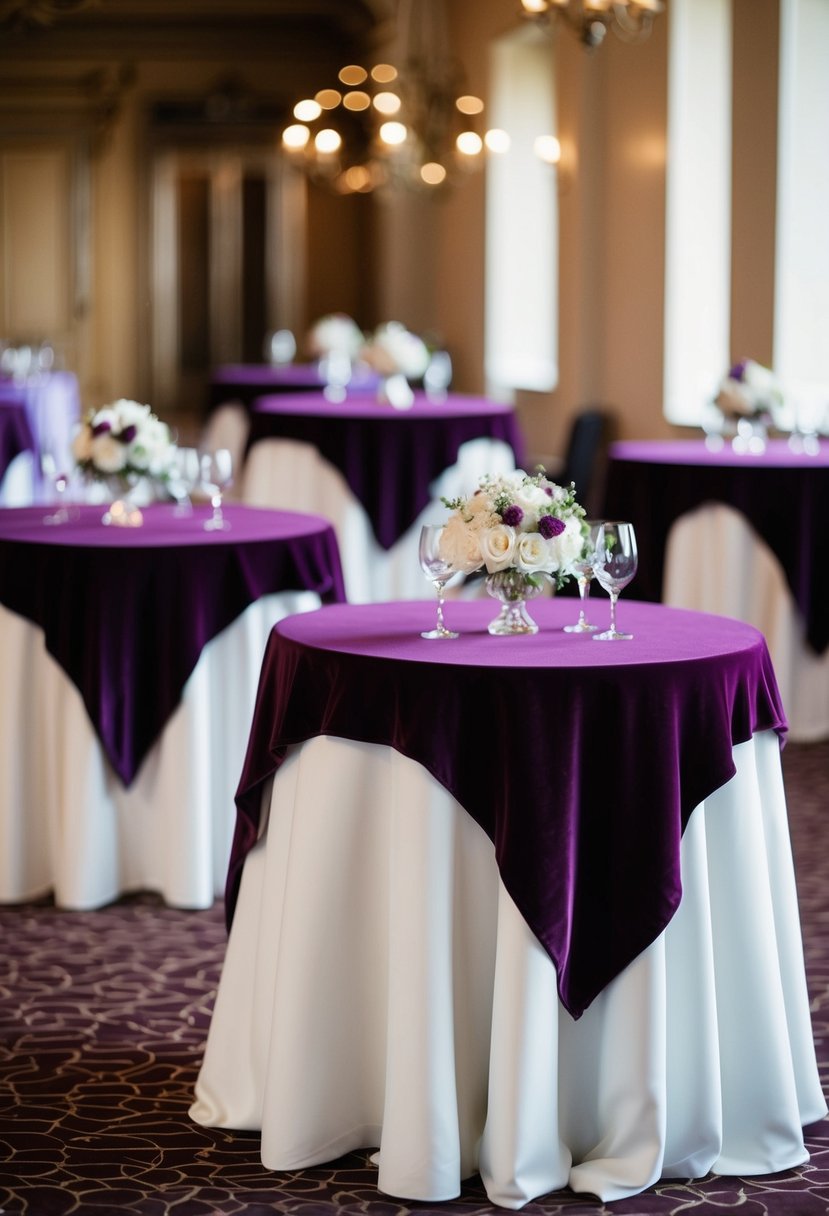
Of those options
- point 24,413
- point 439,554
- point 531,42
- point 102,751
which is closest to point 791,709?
point 102,751

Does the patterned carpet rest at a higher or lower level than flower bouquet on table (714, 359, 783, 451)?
lower

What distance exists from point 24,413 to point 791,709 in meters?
4.34

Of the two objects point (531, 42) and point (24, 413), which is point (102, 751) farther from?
point (531, 42)

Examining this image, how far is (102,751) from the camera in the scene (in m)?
4.51

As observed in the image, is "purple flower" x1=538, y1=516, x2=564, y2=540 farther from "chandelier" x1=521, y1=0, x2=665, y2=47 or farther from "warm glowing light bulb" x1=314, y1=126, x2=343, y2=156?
"warm glowing light bulb" x1=314, y1=126, x2=343, y2=156

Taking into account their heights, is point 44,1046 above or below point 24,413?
below

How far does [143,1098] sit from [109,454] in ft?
6.95

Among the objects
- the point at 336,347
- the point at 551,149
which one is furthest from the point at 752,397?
the point at 336,347

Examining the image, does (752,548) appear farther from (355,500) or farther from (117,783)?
(117,783)

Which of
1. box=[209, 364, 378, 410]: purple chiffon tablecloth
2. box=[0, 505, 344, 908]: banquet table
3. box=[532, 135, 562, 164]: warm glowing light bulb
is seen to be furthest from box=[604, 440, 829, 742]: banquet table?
box=[532, 135, 562, 164]: warm glowing light bulb

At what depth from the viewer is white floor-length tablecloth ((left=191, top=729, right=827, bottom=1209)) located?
287 centimetres

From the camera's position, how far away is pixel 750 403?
22.9ft

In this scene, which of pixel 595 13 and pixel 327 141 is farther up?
pixel 327 141
